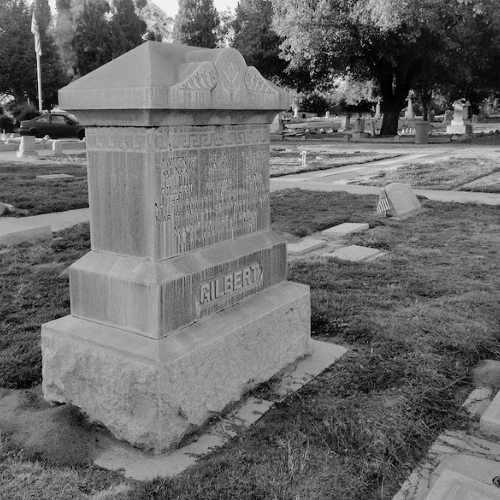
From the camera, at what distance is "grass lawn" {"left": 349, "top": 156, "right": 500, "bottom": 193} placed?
12.8 m

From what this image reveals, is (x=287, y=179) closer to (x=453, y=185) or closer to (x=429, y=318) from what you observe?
(x=453, y=185)

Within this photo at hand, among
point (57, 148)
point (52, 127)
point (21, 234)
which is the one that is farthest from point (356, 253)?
point (52, 127)

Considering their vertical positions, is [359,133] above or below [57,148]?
above

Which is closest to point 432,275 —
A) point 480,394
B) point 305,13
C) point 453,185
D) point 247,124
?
point 480,394

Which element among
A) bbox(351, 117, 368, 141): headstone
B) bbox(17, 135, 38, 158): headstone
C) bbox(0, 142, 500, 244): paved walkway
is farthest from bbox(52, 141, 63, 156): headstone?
bbox(351, 117, 368, 141): headstone

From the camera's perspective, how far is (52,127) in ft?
93.8

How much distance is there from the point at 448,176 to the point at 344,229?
282 inches

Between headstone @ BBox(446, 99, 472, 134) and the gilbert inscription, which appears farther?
headstone @ BBox(446, 99, 472, 134)

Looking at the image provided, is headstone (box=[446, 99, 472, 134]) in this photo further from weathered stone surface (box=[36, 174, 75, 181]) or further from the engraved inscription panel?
the engraved inscription panel

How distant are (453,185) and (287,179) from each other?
3.76 metres

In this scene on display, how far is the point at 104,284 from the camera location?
3.24 meters

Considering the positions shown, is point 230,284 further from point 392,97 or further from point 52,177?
point 392,97

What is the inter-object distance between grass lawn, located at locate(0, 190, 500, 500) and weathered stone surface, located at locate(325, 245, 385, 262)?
0.59 feet

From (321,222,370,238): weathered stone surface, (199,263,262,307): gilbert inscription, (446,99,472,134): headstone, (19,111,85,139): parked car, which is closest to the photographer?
(199,263,262,307): gilbert inscription
